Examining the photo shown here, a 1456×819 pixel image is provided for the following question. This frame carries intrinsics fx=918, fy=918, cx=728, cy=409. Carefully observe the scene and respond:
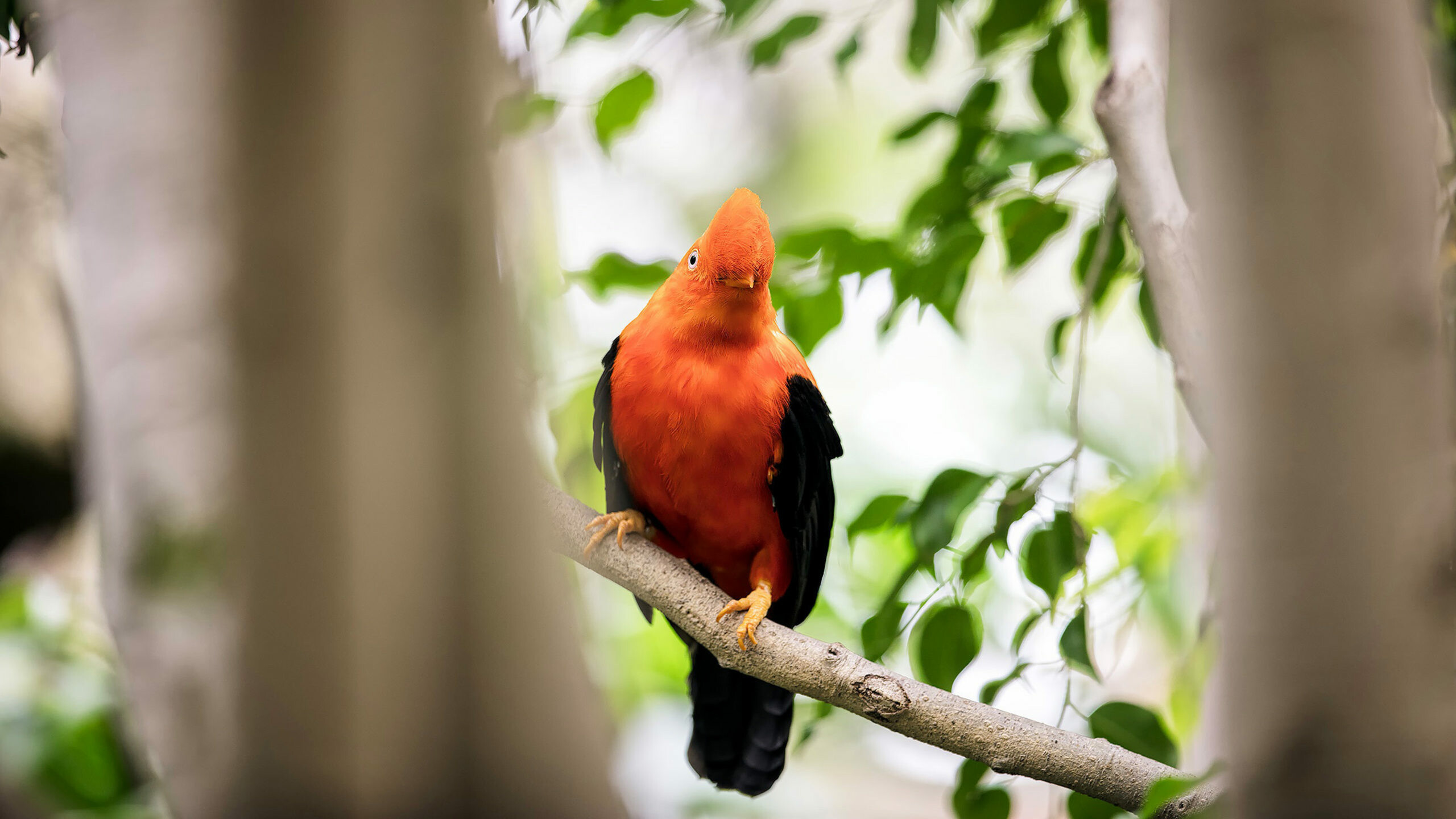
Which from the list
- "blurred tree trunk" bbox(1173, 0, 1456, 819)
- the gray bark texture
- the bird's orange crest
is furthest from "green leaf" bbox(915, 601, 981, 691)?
the gray bark texture

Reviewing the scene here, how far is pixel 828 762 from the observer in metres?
3.83

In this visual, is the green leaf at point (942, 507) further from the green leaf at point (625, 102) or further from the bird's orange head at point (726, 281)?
the green leaf at point (625, 102)

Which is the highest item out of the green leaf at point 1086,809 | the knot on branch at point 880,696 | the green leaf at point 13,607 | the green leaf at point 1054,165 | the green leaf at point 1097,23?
the green leaf at point 1097,23

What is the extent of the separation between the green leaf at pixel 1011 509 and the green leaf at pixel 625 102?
0.82m

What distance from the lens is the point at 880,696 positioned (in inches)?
41.3

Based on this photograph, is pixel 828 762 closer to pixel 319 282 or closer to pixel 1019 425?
pixel 1019 425

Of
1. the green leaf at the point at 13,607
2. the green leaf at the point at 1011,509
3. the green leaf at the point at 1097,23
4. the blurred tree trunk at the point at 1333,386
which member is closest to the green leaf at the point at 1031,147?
the green leaf at the point at 1097,23

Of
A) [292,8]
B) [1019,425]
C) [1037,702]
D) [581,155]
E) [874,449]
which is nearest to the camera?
[292,8]

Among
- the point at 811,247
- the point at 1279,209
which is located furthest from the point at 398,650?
the point at 811,247

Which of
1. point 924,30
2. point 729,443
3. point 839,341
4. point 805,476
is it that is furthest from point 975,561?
point 839,341

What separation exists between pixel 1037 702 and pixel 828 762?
259cm

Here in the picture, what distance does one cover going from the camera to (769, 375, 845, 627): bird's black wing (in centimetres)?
134

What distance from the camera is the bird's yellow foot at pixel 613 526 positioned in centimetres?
121

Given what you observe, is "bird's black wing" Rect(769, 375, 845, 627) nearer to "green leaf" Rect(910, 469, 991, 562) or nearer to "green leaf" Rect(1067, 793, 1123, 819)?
"green leaf" Rect(910, 469, 991, 562)
